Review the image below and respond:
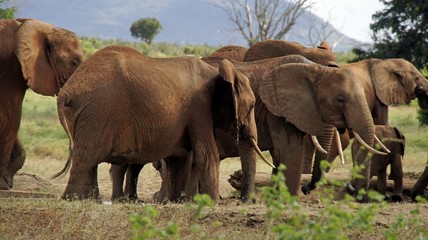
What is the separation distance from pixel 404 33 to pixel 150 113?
18.0 meters

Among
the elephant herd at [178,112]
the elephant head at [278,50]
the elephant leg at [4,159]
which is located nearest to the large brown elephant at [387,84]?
the elephant head at [278,50]

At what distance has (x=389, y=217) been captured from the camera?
10711 mm

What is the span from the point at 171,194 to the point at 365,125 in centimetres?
221

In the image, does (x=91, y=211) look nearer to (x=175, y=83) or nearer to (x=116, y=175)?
(x=175, y=83)

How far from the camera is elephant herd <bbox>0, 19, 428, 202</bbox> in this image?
1080cm

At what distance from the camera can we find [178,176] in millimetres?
12203

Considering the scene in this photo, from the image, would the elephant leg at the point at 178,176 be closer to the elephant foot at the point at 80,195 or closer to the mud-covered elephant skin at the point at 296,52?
the elephant foot at the point at 80,195

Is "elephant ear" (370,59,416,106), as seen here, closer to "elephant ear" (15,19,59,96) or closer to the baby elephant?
the baby elephant

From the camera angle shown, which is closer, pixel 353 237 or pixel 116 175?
pixel 353 237

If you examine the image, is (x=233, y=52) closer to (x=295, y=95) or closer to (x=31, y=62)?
(x=295, y=95)

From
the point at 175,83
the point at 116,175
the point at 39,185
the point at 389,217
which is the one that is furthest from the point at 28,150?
the point at 389,217

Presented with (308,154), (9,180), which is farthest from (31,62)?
(308,154)

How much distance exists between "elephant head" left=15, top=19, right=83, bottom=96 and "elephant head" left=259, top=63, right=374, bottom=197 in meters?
2.16

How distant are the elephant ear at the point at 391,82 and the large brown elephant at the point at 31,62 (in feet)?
17.5
